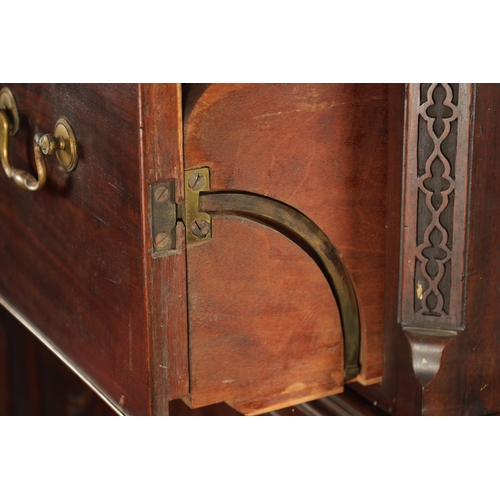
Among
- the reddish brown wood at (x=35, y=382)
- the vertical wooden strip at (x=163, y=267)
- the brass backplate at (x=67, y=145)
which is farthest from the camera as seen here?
the reddish brown wood at (x=35, y=382)

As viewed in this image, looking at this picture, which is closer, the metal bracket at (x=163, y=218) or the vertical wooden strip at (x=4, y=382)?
the metal bracket at (x=163, y=218)

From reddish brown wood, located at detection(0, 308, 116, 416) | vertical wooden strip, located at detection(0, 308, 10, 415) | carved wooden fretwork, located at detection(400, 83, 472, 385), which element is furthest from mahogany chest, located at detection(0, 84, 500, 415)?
vertical wooden strip, located at detection(0, 308, 10, 415)

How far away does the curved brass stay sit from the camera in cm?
99

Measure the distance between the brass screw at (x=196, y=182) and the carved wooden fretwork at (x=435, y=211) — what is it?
216 millimetres

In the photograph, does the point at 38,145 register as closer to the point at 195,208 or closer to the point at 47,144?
the point at 47,144

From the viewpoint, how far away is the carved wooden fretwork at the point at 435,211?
0.99 metres

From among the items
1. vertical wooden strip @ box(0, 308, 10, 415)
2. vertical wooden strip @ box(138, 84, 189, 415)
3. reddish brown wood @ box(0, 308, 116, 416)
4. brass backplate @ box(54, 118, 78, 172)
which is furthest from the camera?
vertical wooden strip @ box(0, 308, 10, 415)

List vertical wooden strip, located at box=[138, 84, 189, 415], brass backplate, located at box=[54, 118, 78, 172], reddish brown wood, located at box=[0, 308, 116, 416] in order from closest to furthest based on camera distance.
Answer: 1. vertical wooden strip, located at box=[138, 84, 189, 415]
2. brass backplate, located at box=[54, 118, 78, 172]
3. reddish brown wood, located at box=[0, 308, 116, 416]

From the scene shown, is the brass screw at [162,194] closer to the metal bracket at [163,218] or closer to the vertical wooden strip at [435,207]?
the metal bracket at [163,218]

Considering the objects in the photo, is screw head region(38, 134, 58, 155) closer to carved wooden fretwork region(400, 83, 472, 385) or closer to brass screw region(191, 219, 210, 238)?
brass screw region(191, 219, 210, 238)

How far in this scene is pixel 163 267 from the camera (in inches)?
37.8

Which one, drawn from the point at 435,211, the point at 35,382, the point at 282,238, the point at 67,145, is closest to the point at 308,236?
the point at 282,238

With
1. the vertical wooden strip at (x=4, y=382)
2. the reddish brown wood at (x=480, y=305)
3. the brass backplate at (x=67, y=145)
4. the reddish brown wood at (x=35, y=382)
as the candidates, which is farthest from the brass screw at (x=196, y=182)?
the vertical wooden strip at (x=4, y=382)

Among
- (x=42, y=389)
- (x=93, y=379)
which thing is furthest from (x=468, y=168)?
(x=42, y=389)
